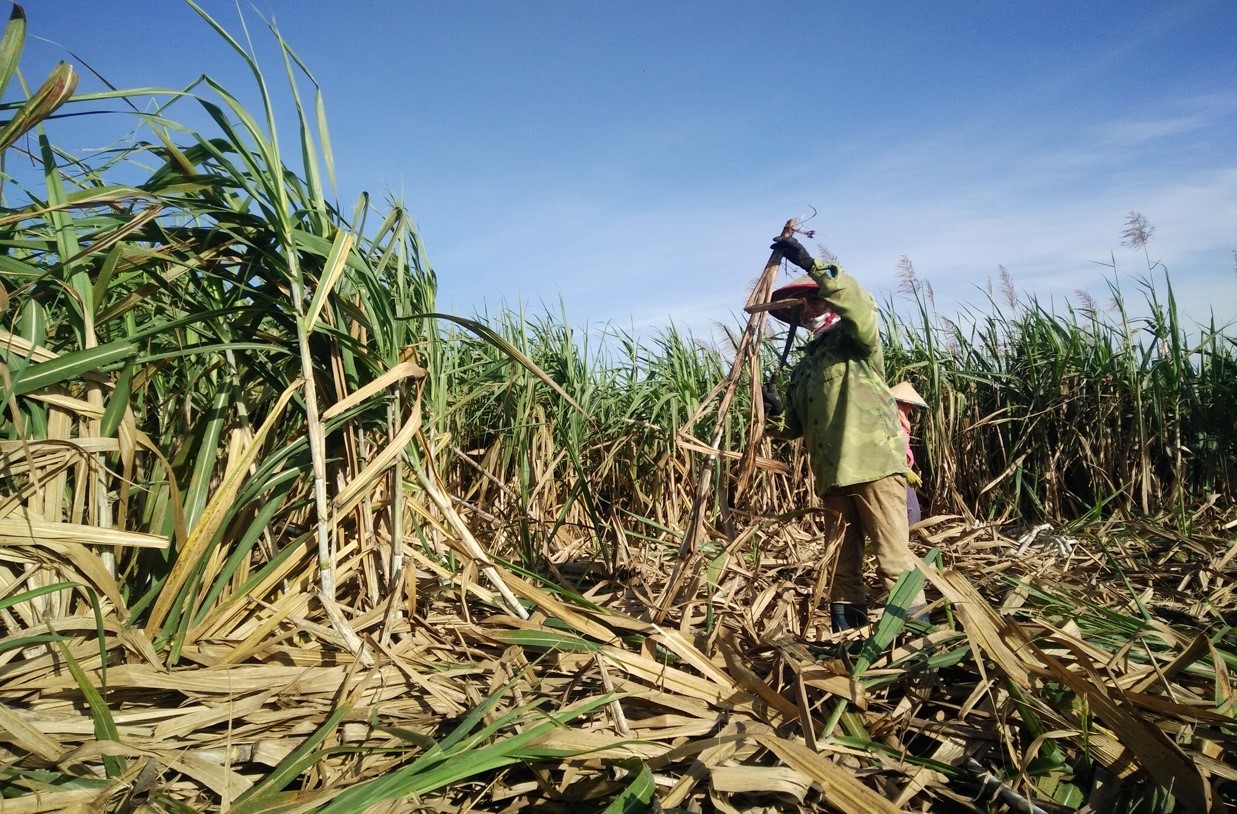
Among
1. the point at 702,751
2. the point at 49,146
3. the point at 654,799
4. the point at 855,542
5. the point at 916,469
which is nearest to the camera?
the point at 654,799

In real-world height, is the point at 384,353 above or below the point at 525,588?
above

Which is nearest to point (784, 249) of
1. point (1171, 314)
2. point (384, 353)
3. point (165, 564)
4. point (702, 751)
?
point (384, 353)

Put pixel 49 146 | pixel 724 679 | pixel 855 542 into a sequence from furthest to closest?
pixel 855 542 → pixel 724 679 → pixel 49 146

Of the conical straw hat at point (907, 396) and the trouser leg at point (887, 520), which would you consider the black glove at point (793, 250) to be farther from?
the conical straw hat at point (907, 396)

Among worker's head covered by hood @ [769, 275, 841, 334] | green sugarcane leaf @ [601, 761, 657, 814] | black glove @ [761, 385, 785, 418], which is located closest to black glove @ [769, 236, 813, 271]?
worker's head covered by hood @ [769, 275, 841, 334]

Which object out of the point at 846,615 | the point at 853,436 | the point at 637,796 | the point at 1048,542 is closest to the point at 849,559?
the point at 846,615

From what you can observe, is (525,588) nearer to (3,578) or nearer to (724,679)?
(724,679)

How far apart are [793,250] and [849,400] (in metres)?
0.69

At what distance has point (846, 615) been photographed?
3188 mm

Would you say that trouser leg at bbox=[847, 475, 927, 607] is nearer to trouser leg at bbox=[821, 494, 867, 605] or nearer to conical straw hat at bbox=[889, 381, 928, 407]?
trouser leg at bbox=[821, 494, 867, 605]

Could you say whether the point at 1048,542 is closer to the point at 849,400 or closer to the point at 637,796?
the point at 849,400

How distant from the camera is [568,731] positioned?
1726 millimetres

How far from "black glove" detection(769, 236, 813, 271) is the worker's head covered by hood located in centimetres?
32

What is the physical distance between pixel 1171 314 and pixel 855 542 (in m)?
3.21
